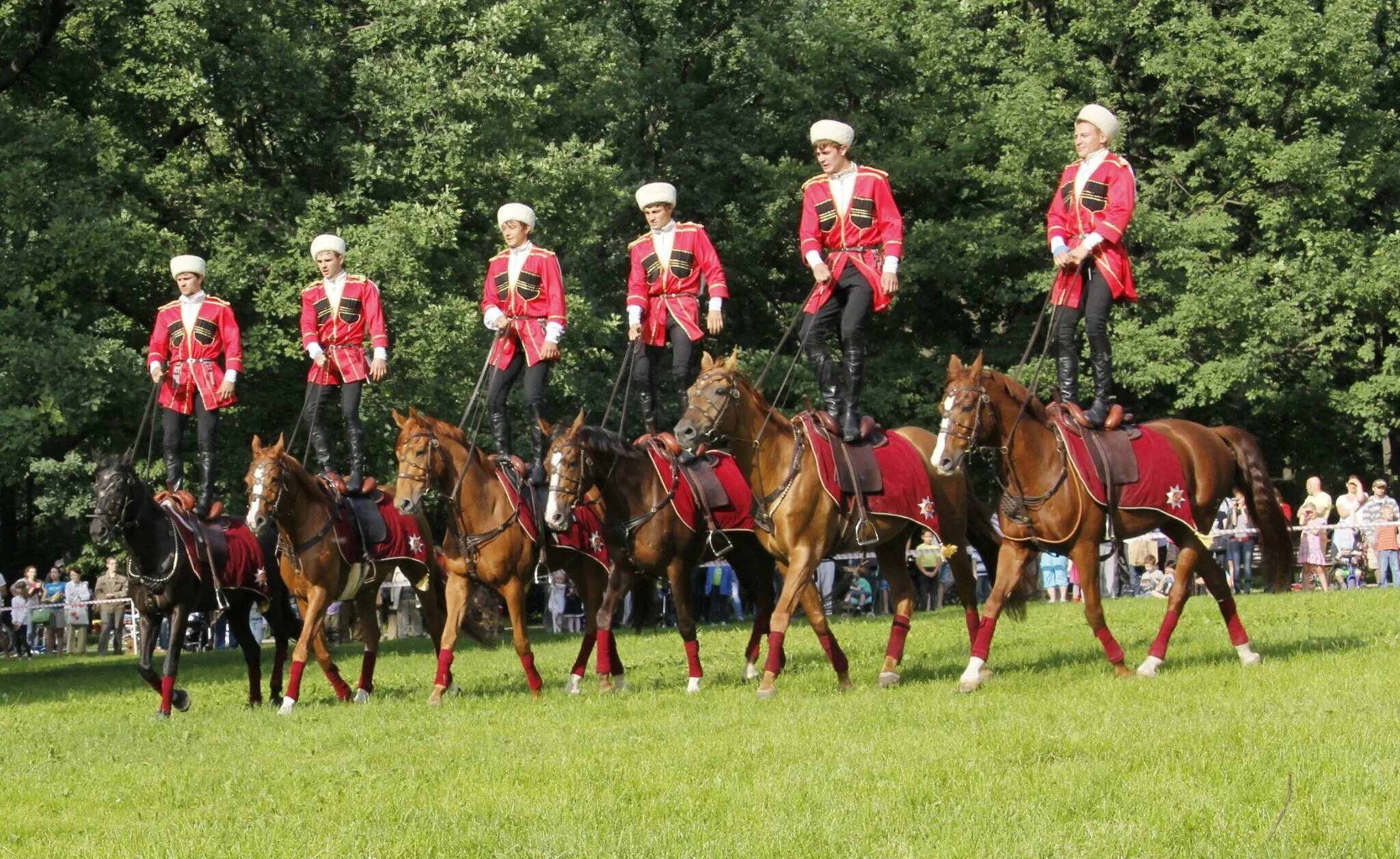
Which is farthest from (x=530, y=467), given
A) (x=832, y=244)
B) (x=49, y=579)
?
(x=49, y=579)

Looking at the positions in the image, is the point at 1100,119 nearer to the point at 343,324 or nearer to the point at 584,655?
the point at 584,655

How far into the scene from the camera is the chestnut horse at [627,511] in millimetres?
15945

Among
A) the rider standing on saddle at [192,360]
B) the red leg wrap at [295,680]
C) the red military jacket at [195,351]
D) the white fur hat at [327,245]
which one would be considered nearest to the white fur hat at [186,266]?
the rider standing on saddle at [192,360]

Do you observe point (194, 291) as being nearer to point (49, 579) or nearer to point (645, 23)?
point (49, 579)

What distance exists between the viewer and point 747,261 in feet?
138

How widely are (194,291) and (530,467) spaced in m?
4.41

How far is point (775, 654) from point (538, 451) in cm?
383

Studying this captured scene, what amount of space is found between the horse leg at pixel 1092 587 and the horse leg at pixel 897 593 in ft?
6.01

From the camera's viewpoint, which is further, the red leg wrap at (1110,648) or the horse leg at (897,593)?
the horse leg at (897,593)

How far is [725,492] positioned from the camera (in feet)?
56.3

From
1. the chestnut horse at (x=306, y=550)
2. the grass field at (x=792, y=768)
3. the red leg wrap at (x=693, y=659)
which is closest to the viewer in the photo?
the grass field at (x=792, y=768)

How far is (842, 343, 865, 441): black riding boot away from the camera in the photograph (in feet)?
52.3

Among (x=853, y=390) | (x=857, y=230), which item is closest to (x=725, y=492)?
(x=853, y=390)

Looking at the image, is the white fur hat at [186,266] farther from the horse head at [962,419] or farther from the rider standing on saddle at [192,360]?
the horse head at [962,419]
